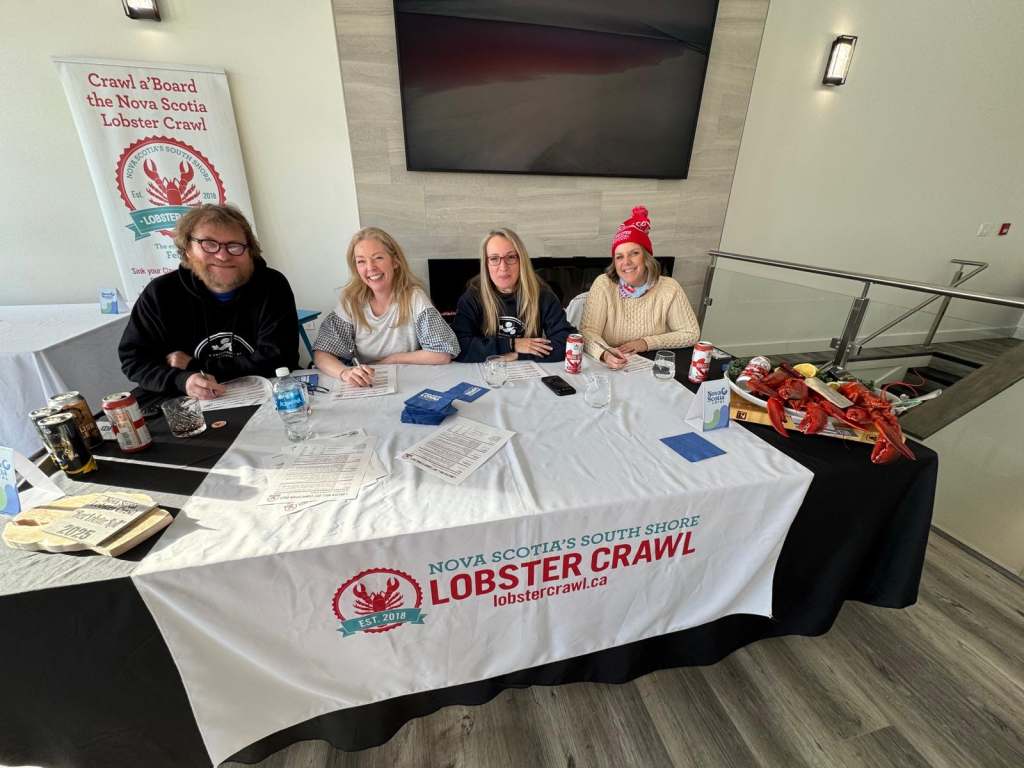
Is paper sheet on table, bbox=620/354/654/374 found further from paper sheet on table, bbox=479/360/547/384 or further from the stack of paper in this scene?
the stack of paper

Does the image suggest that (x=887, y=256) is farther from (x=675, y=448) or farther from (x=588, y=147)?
(x=675, y=448)

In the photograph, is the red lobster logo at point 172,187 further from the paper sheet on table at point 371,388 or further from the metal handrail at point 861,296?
the metal handrail at point 861,296

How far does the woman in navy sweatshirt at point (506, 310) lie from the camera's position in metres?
1.70

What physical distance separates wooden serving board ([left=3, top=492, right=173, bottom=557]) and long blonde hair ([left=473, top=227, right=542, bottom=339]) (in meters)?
1.27

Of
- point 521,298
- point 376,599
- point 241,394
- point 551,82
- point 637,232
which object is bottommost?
point 376,599

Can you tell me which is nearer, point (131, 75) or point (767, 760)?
point (767, 760)

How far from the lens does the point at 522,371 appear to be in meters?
1.52

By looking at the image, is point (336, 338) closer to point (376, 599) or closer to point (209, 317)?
point (209, 317)

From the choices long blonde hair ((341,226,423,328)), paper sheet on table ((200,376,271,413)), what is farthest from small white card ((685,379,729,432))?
paper sheet on table ((200,376,271,413))

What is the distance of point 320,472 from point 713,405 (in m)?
1.01

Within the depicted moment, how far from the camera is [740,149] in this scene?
3252mm

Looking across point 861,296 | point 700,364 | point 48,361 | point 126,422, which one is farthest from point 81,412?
point 861,296

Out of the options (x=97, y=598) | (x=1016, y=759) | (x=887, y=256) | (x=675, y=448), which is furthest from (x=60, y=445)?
(x=887, y=256)

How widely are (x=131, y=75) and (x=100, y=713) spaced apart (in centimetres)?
321
